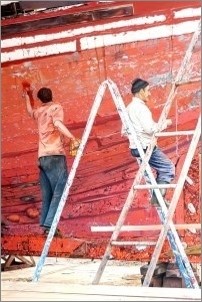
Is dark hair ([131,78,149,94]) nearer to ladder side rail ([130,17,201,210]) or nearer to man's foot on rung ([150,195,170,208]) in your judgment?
ladder side rail ([130,17,201,210])

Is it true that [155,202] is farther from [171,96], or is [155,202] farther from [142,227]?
[171,96]

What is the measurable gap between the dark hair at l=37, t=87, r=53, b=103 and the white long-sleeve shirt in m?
0.71

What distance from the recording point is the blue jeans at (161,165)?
15.2ft

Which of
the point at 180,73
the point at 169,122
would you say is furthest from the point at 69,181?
the point at 180,73

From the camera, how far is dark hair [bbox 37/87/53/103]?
4957 millimetres

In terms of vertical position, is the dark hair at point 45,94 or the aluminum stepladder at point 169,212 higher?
the dark hair at point 45,94

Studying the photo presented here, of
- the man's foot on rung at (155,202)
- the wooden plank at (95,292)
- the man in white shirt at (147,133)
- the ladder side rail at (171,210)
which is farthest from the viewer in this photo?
the man in white shirt at (147,133)

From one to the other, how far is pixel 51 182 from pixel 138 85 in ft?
3.52

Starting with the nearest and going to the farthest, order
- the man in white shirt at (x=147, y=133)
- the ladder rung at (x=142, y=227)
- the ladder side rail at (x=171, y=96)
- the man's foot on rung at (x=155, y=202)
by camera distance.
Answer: the ladder rung at (x=142, y=227) < the ladder side rail at (x=171, y=96) < the man's foot on rung at (x=155, y=202) < the man in white shirt at (x=147, y=133)

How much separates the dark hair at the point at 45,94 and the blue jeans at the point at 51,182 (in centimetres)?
47

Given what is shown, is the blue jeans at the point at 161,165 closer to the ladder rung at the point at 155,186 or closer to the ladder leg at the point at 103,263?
the ladder rung at the point at 155,186

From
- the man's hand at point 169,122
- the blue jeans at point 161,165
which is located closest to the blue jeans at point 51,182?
the blue jeans at point 161,165

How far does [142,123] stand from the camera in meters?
4.65

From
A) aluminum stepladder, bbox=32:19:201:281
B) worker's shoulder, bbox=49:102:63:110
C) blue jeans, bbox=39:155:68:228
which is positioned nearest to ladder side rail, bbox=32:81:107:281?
aluminum stepladder, bbox=32:19:201:281
